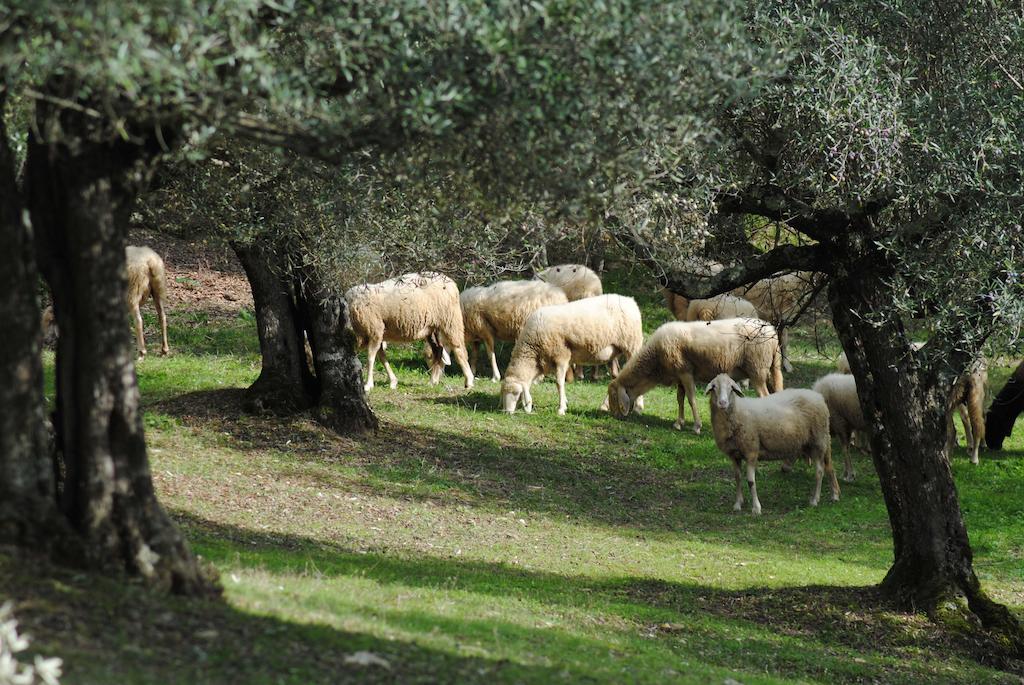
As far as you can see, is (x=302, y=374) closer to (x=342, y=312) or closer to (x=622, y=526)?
(x=342, y=312)

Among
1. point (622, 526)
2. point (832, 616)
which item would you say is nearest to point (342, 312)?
point (622, 526)

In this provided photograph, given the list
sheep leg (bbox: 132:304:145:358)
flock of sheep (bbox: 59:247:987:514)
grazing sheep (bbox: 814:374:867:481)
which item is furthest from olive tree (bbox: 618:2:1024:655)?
sheep leg (bbox: 132:304:145:358)

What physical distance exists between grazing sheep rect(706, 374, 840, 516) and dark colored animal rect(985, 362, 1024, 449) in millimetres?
4598

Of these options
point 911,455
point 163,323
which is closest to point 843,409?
point 911,455

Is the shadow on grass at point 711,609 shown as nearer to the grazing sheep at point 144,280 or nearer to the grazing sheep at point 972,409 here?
the grazing sheep at point 972,409

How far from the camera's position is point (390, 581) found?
10977mm

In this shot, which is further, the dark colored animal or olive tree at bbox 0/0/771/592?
the dark colored animal

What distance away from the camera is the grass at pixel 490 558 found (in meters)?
7.28

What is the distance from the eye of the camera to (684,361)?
21875 millimetres

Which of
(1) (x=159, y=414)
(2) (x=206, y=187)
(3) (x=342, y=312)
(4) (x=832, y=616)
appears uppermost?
(2) (x=206, y=187)

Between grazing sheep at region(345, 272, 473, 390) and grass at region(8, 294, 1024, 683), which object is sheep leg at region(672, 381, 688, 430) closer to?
grass at region(8, 294, 1024, 683)

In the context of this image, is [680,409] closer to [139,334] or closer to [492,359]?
[492,359]

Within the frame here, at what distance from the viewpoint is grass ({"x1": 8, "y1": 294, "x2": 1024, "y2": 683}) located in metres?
7.28

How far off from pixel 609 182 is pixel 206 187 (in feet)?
19.3
